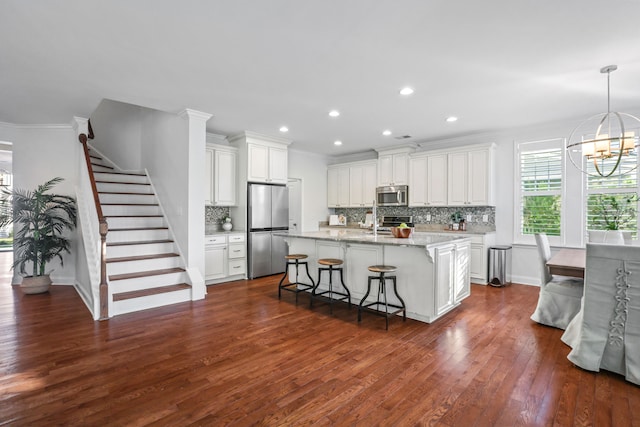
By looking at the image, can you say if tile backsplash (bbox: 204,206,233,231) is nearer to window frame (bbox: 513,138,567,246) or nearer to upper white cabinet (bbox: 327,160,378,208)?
upper white cabinet (bbox: 327,160,378,208)

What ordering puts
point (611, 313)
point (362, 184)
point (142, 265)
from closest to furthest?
point (611, 313) → point (142, 265) → point (362, 184)

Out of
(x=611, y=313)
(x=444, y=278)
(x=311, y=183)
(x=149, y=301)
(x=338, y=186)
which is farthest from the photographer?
(x=338, y=186)

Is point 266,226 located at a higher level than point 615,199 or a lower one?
lower

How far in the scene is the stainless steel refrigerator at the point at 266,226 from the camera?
5.87 m

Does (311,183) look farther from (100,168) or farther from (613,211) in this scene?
(613,211)

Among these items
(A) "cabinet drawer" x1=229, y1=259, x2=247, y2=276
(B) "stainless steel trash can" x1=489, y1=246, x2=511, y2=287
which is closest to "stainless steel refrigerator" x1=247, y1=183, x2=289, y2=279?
(A) "cabinet drawer" x1=229, y1=259, x2=247, y2=276

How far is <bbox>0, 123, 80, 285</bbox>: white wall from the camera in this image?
539 centimetres

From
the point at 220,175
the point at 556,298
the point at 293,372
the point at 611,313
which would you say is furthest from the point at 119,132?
the point at 611,313

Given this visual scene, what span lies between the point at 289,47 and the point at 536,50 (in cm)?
221

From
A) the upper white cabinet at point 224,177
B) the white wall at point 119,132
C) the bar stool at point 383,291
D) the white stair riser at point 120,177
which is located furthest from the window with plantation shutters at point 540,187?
the white wall at point 119,132

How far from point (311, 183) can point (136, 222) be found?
12.8ft

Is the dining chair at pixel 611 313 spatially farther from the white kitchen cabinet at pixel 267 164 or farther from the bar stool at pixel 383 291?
the white kitchen cabinet at pixel 267 164

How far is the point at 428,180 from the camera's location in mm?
6273

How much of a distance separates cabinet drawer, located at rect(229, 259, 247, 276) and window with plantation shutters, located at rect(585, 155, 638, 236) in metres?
5.67
